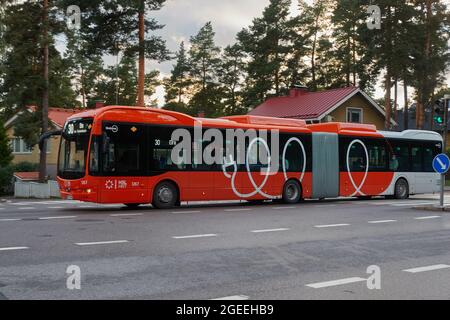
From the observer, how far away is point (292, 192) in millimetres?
22281

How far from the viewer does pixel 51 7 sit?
112 ft

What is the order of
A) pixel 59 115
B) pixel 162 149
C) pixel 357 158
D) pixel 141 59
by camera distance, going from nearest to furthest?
1. pixel 162 149
2. pixel 357 158
3. pixel 141 59
4. pixel 59 115

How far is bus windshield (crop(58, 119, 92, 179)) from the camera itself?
55.9ft

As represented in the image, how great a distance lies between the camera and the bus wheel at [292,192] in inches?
862

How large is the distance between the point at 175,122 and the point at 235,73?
56.3 meters

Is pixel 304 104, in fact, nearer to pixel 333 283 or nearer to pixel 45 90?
pixel 45 90

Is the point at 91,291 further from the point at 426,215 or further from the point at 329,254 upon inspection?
the point at 426,215

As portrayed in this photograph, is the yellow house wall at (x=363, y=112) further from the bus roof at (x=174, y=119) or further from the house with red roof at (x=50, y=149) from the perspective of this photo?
the bus roof at (x=174, y=119)

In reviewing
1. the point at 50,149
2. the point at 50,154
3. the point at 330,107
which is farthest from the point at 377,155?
the point at 50,149

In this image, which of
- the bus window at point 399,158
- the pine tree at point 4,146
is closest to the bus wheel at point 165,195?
the bus window at point 399,158

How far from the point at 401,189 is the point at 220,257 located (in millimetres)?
19265

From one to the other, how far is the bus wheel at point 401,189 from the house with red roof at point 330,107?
1725cm

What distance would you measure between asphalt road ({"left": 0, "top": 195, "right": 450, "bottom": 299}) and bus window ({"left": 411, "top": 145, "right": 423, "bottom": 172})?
38.9 feet

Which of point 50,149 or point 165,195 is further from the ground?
point 50,149
